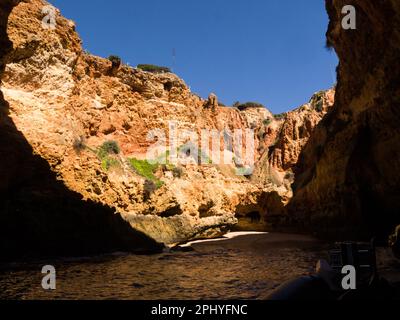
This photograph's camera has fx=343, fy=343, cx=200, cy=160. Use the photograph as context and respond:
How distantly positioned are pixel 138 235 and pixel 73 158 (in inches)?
273

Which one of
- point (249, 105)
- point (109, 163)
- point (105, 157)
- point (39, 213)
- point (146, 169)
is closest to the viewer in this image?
point (39, 213)

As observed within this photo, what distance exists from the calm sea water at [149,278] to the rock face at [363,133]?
6906 millimetres

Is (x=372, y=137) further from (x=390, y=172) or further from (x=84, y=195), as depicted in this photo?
(x=84, y=195)

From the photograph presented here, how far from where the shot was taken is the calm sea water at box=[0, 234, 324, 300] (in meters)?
9.60

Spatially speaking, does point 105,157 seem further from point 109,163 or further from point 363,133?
point 363,133

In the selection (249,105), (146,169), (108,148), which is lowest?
(146,169)

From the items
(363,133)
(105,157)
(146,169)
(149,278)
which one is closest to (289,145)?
(146,169)

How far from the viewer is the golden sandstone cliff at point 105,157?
1875cm

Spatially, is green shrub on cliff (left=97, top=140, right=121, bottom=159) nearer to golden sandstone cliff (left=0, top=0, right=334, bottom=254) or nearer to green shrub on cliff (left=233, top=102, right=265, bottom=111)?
golden sandstone cliff (left=0, top=0, right=334, bottom=254)

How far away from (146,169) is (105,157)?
19.4 ft

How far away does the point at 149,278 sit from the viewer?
1259 cm

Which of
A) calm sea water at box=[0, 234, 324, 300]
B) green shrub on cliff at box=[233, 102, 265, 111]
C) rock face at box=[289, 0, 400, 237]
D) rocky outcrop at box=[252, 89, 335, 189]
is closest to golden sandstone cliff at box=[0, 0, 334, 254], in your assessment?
rocky outcrop at box=[252, 89, 335, 189]

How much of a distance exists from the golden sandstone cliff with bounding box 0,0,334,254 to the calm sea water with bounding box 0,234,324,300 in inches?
139

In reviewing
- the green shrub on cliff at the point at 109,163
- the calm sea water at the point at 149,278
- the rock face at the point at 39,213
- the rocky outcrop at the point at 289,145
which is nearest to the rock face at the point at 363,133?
the calm sea water at the point at 149,278
